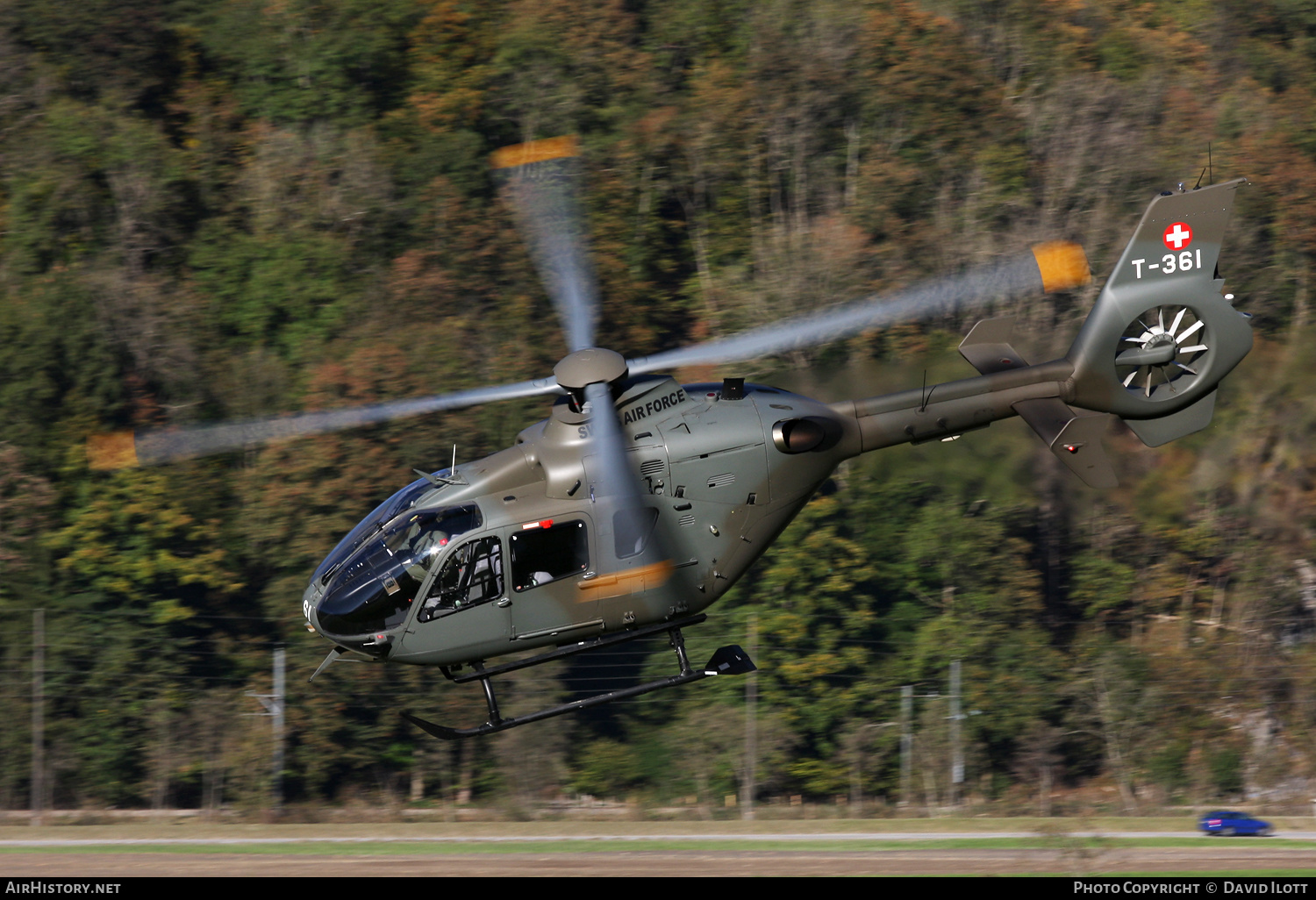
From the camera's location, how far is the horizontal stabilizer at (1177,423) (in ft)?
60.8

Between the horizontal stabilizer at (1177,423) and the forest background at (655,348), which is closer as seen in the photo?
the horizontal stabilizer at (1177,423)

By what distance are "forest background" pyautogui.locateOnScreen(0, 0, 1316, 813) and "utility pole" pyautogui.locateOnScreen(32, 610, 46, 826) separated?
0.75 ft

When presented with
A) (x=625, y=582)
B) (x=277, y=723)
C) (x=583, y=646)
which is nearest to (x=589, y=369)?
(x=625, y=582)

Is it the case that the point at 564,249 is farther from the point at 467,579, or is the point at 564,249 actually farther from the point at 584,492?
the point at 467,579

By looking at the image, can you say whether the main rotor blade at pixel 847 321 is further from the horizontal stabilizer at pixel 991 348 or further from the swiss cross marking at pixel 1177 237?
the swiss cross marking at pixel 1177 237

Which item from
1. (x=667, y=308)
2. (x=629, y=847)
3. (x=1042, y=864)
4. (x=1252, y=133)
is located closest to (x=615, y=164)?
(x=667, y=308)

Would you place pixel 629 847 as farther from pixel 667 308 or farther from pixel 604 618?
pixel 667 308

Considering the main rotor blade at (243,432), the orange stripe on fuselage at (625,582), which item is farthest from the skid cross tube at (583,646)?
the main rotor blade at (243,432)

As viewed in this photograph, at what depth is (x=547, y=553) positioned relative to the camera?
52.2 ft

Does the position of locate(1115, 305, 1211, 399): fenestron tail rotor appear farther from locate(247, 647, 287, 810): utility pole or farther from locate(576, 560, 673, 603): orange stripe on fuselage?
locate(247, 647, 287, 810): utility pole

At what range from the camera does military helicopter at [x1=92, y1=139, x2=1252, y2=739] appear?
15789 mm

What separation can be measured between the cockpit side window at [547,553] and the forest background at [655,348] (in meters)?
17.3

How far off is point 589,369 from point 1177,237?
7.55 m

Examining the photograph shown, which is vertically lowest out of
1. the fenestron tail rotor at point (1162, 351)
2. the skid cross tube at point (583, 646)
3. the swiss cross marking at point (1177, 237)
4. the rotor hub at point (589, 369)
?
the skid cross tube at point (583, 646)
